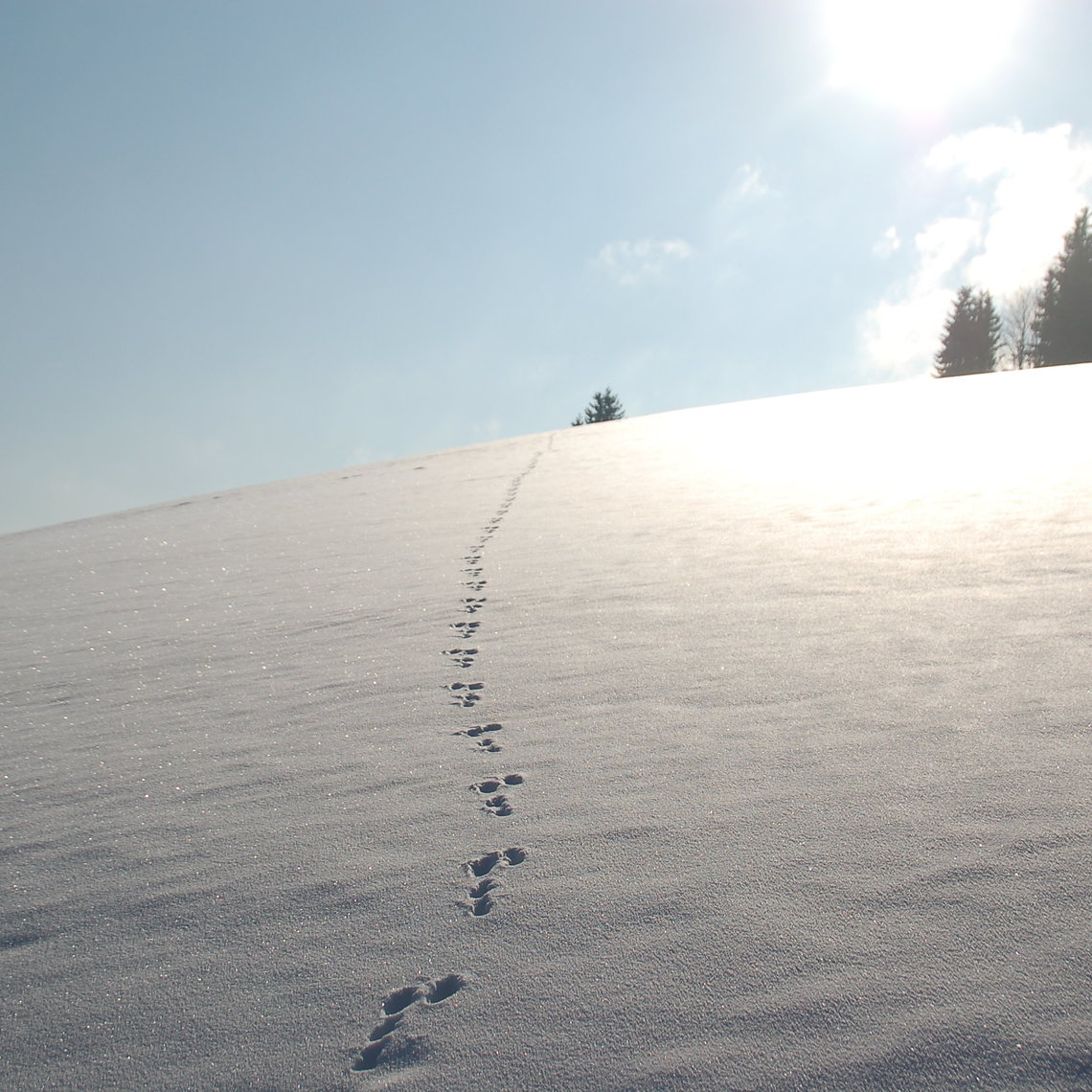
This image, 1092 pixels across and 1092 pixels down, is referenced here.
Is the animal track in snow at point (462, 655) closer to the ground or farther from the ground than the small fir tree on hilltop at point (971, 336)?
closer to the ground

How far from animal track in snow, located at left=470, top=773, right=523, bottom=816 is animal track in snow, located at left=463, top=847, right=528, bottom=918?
186 mm

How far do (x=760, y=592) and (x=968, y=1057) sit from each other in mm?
2744

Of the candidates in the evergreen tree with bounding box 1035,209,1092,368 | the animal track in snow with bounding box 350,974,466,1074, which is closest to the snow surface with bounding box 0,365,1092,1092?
the animal track in snow with bounding box 350,974,466,1074

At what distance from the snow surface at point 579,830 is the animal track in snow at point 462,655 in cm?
1

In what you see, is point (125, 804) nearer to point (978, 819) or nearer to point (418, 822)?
point (418, 822)

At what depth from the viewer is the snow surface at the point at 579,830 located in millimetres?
1412

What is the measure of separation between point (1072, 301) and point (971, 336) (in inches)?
193

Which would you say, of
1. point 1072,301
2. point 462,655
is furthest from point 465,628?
point 1072,301

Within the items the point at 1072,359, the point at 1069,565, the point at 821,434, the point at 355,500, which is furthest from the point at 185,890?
the point at 1072,359

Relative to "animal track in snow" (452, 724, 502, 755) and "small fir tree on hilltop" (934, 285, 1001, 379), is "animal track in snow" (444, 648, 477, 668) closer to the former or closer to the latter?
"animal track in snow" (452, 724, 502, 755)

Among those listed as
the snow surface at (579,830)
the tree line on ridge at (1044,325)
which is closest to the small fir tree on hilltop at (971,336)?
the tree line on ridge at (1044,325)

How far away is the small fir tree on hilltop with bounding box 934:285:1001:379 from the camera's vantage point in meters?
31.3

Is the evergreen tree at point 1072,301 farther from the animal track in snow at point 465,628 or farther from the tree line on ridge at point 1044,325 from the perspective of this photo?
the animal track in snow at point 465,628

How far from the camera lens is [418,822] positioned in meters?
2.12
